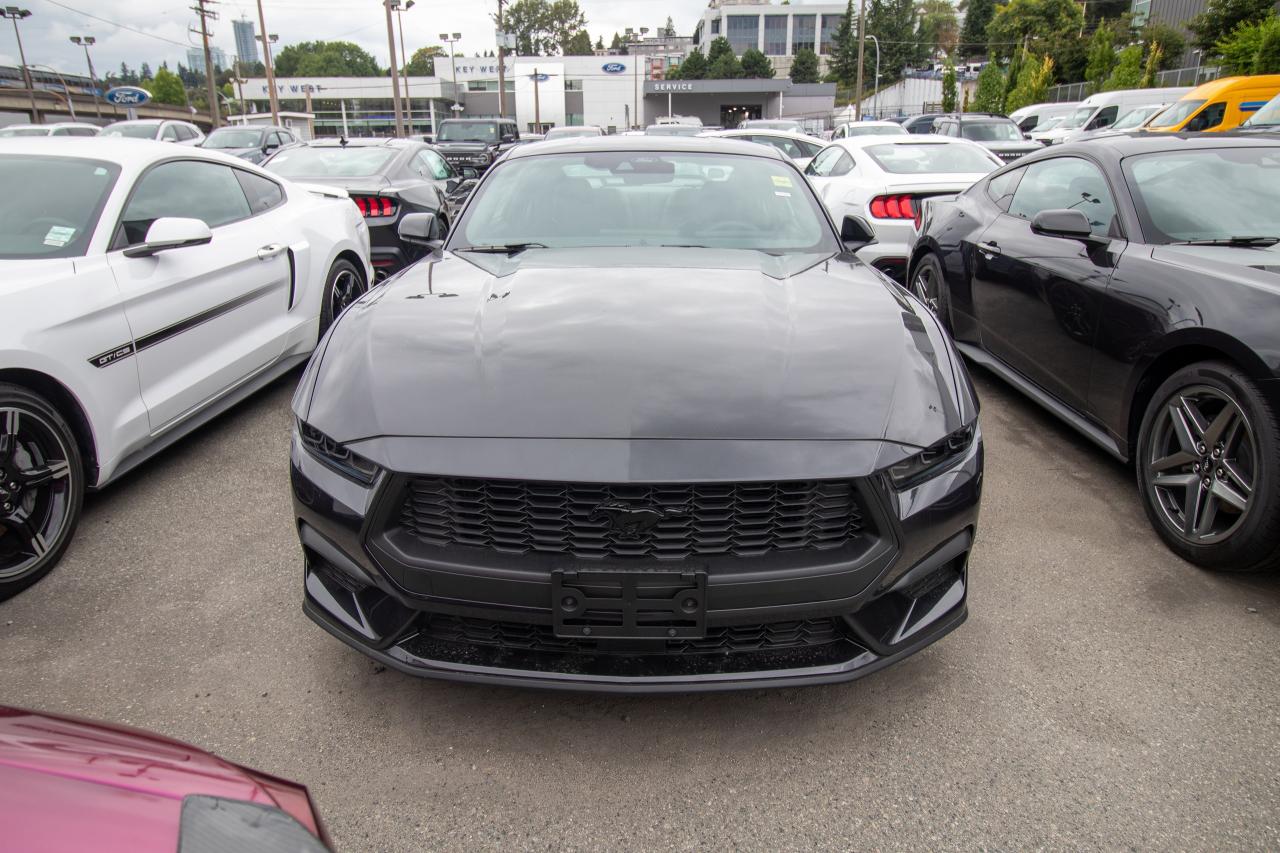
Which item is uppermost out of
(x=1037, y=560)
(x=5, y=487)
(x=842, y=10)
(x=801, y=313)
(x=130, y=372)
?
(x=842, y=10)

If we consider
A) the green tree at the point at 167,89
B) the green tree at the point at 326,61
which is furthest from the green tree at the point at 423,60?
the green tree at the point at 167,89

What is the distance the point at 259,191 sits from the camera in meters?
4.79

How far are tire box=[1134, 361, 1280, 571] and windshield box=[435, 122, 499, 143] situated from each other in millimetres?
20274

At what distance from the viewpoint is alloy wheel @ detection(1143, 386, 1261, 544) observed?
2781mm

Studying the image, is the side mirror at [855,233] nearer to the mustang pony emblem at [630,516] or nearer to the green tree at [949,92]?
the mustang pony emblem at [630,516]

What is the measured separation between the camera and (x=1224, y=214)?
11.2ft

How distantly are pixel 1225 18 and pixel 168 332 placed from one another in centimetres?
3307

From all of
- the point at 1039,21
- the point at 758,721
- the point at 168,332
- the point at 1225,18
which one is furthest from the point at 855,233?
the point at 1039,21

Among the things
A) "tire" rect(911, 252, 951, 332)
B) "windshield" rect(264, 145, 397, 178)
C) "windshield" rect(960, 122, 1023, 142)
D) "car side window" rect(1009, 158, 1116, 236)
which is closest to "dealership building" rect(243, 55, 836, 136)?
"windshield" rect(960, 122, 1023, 142)

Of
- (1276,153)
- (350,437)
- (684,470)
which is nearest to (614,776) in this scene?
(684,470)

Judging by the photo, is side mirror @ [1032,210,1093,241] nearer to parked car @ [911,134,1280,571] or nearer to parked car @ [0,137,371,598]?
parked car @ [911,134,1280,571]

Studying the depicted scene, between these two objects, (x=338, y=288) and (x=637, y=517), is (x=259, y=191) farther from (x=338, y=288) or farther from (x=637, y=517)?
(x=637, y=517)

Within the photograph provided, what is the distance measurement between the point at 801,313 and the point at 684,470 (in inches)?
33.1

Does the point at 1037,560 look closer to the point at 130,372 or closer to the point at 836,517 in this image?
the point at 836,517
